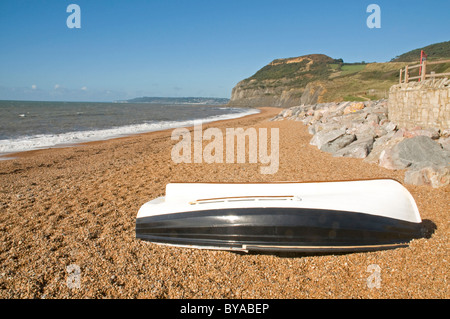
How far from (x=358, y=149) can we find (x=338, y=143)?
3.83ft

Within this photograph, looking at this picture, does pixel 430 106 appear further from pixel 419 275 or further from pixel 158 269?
pixel 158 269

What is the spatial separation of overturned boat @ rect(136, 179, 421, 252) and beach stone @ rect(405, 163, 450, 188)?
290 centimetres

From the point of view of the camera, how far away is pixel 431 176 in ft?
20.4

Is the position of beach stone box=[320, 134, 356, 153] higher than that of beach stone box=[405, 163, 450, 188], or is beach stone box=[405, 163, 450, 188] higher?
beach stone box=[320, 134, 356, 153]

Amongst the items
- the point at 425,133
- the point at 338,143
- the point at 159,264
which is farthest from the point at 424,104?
the point at 159,264

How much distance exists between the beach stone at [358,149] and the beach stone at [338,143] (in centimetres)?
33

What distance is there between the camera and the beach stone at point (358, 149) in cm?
954

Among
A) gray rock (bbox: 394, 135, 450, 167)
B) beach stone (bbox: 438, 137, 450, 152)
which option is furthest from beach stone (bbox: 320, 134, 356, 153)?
beach stone (bbox: 438, 137, 450, 152)

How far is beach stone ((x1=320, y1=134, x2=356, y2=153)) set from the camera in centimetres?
1064

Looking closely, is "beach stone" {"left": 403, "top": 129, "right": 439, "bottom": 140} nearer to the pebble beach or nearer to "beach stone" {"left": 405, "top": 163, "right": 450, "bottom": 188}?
"beach stone" {"left": 405, "top": 163, "right": 450, "bottom": 188}

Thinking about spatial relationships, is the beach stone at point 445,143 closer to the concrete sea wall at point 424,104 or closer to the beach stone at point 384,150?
the concrete sea wall at point 424,104

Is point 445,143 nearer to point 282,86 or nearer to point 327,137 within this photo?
point 327,137
